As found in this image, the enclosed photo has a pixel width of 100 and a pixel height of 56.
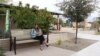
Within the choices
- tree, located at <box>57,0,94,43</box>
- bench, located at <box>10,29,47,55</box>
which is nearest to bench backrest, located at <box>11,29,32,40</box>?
bench, located at <box>10,29,47,55</box>

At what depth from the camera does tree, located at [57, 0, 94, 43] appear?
12.2 meters

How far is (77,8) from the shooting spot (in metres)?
12.3

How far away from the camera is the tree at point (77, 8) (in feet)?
40.2

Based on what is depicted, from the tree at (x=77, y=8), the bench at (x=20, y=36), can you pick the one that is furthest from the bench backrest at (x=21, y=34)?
the tree at (x=77, y=8)

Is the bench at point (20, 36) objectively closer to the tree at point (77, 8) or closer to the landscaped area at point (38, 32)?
the landscaped area at point (38, 32)

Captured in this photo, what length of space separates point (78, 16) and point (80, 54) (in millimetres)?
4796

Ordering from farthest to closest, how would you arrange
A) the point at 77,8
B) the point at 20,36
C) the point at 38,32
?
the point at 77,8, the point at 38,32, the point at 20,36

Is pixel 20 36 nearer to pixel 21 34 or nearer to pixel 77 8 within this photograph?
pixel 21 34

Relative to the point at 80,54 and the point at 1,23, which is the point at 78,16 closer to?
the point at 80,54

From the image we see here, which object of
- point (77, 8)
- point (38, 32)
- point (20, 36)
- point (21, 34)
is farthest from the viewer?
point (77, 8)

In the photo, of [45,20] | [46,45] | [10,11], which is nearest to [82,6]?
[45,20]

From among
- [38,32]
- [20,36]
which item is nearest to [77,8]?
[38,32]

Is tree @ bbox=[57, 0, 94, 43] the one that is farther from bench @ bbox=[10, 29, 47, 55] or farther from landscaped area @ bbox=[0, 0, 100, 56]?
bench @ bbox=[10, 29, 47, 55]

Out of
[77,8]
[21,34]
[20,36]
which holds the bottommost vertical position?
[20,36]
